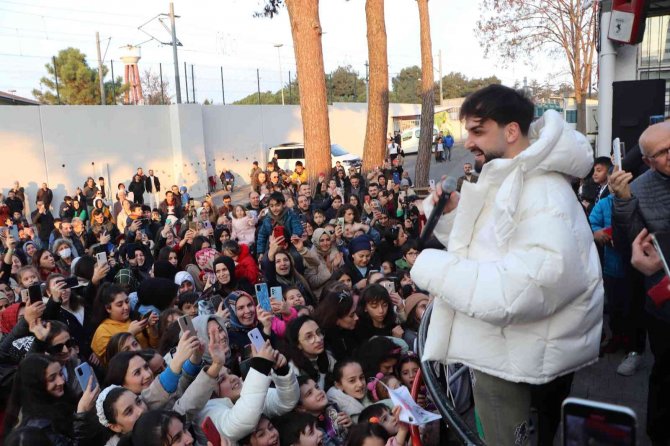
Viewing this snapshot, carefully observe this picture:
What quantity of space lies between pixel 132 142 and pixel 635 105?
18.9 meters

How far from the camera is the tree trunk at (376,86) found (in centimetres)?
1529

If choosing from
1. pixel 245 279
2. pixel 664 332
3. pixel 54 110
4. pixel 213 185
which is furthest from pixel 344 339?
pixel 213 185

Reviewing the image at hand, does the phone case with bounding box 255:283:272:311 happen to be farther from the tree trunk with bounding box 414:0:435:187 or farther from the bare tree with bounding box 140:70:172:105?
the bare tree with bounding box 140:70:172:105

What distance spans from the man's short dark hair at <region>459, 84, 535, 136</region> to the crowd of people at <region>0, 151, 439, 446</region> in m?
1.24

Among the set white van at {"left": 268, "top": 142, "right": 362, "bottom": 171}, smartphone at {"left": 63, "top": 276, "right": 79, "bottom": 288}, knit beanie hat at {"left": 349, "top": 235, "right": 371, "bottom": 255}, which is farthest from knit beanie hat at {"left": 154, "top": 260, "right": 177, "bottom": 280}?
white van at {"left": 268, "top": 142, "right": 362, "bottom": 171}

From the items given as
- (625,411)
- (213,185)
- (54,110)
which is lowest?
(213,185)

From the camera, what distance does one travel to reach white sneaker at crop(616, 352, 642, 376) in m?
4.05

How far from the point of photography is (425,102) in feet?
54.1

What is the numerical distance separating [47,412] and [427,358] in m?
2.59

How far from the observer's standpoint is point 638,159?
15.9ft

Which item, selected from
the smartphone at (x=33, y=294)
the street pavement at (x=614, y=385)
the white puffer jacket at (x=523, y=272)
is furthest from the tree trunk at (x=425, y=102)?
the white puffer jacket at (x=523, y=272)

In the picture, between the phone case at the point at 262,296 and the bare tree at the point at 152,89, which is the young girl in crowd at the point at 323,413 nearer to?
the phone case at the point at 262,296

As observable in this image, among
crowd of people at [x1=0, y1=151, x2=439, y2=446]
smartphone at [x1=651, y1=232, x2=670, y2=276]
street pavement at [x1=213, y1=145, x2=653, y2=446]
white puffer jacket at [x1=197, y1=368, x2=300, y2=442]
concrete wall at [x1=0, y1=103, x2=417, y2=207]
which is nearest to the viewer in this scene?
smartphone at [x1=651, y1=232, x2=670, y2=276]

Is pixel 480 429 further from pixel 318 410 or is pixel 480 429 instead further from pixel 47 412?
pixel 47 412
